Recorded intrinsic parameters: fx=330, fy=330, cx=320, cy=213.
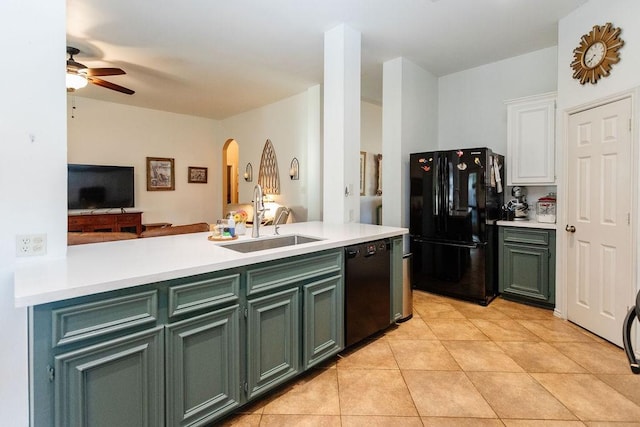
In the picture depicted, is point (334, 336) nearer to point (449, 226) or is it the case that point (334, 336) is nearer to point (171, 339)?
point (171, 339)

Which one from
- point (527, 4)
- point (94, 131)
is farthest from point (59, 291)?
point (94, 131)

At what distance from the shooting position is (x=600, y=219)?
9.14ft

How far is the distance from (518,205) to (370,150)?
2.89m

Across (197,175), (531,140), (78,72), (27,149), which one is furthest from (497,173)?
(197,175)

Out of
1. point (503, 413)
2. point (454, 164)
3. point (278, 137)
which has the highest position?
point (278, 137)

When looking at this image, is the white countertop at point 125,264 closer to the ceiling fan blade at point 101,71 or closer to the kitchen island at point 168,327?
the kitchen island at point 168,327

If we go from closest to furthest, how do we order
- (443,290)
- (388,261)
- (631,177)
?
1. (631,177)
2. (388,261)
3. (443,290)

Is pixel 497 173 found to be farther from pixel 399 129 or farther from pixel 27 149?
pixel 27 149

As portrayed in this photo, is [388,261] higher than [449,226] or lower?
lower

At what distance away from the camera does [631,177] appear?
2.51 m

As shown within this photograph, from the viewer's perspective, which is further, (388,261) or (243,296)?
(388,261)

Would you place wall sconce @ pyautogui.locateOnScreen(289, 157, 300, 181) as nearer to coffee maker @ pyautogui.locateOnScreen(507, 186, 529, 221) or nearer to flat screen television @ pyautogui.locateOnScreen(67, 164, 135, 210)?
flat screen television @ pyautogui.locateOnScreen(67, 164, 135, 210)

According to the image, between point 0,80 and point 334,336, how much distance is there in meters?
2.26

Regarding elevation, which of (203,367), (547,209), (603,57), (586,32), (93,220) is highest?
(586,32)
